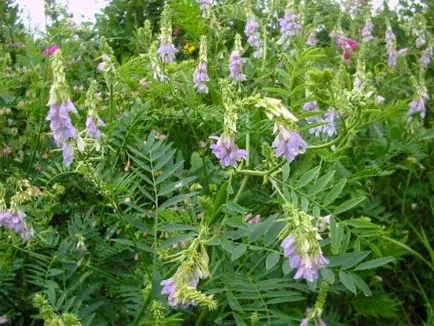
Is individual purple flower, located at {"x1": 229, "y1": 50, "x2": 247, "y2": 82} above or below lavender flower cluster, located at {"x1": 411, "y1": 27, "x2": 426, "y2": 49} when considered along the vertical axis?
above

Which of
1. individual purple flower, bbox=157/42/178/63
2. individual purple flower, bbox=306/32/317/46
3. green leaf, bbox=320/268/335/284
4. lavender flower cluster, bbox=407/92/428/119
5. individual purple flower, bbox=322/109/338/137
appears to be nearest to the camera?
green leaf, bbox=320/268/335/284

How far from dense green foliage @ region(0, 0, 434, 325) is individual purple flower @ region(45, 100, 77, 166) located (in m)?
0.02

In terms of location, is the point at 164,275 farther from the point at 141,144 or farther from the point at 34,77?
the point at 34,77

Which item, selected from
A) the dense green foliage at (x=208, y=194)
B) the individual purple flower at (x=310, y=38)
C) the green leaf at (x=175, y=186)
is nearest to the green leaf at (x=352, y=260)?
the dense green foliage at (x=208, y=194)

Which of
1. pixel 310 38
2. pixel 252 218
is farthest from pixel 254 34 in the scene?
pixel 252 218

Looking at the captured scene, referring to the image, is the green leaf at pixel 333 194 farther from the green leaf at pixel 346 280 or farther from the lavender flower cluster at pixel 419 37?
the lavender flower cluster at pixel 419 37

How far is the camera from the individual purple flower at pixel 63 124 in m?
1.38

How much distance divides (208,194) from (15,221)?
1.43 feet

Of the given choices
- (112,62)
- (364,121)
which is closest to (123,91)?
(112,62)

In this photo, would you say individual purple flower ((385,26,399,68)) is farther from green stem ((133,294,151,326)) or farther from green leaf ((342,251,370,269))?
green stem ((133,294,151,326))

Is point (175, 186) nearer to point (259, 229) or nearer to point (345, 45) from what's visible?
point (259, 229)

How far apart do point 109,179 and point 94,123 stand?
0.59 feet

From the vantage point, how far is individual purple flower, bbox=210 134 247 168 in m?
1.39

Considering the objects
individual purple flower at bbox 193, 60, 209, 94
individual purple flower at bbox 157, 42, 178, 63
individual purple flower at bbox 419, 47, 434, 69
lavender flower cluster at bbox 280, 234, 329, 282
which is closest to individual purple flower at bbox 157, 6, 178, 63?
individual purple flower at bbox 157, 42, 178, 63
